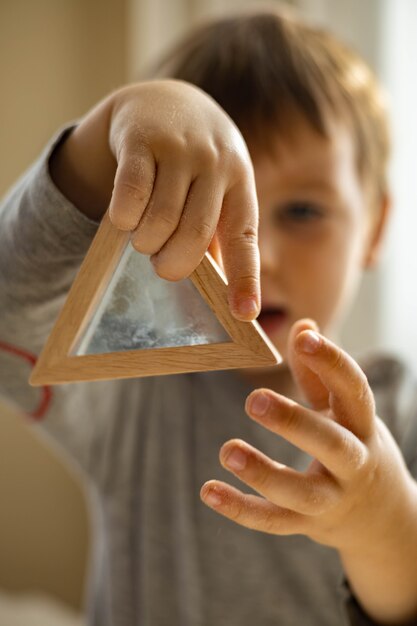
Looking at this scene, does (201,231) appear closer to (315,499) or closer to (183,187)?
(183,187)

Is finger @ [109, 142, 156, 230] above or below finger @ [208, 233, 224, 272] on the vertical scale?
above

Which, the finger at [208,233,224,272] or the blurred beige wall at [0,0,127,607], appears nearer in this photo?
the finger at [208,233,224,272]

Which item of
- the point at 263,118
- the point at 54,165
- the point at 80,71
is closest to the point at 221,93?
the point at 263,118

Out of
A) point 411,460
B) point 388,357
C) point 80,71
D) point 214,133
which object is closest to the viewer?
point 214,133

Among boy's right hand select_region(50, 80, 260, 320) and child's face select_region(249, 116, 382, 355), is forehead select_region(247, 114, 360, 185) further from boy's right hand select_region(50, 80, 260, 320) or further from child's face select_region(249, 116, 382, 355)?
boy's right hand select_region(50, 80, 260, 320)

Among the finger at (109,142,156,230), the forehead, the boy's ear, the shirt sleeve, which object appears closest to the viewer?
the finger at (109,142,156,230)

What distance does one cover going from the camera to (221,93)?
0.66m

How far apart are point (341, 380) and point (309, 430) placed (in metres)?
0.03

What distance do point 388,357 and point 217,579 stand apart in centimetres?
27

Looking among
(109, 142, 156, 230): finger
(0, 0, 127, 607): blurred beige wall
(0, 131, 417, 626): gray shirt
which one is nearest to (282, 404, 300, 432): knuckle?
(109, 142, 156, 230): finger

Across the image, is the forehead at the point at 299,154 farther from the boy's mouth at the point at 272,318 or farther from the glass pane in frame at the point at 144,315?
the glass pane in frame at the point at 144,315

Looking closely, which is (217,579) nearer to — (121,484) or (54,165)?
(121,484)

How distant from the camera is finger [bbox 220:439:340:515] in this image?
335mm

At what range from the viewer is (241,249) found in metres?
0.30
